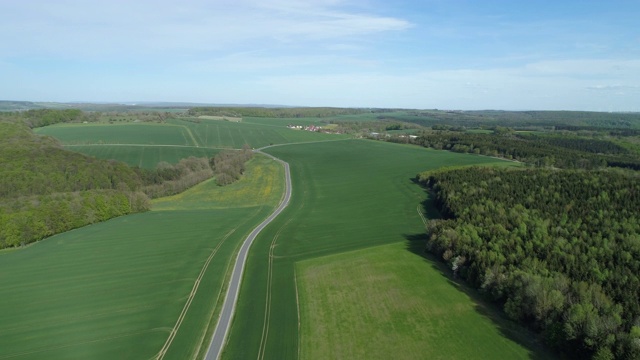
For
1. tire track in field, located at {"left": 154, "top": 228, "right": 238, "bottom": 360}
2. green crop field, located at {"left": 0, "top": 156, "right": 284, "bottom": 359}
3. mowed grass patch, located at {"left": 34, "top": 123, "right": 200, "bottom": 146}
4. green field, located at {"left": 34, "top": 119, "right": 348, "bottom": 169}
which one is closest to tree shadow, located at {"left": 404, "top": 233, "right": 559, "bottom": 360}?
green crop field, located at {"left": 0, "top": 156, "right": 284, "bottom": 359}

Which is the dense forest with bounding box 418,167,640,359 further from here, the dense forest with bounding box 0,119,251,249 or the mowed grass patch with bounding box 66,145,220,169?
the mowed grass patch with bounding box 66,145,220,169

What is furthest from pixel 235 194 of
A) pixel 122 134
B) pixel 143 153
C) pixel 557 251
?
pixel 122 134

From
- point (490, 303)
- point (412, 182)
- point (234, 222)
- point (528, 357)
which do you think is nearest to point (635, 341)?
point (528, 357)

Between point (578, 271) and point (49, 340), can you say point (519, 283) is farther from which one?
point (49, 340)

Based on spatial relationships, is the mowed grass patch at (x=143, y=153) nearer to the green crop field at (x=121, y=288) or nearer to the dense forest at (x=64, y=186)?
the dense forest at (x=64, y=186)

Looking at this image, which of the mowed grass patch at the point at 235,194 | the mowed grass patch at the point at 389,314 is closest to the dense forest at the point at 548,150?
the mowed grass patch at the point at 235,194

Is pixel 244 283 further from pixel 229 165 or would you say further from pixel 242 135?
pixel 242 135
